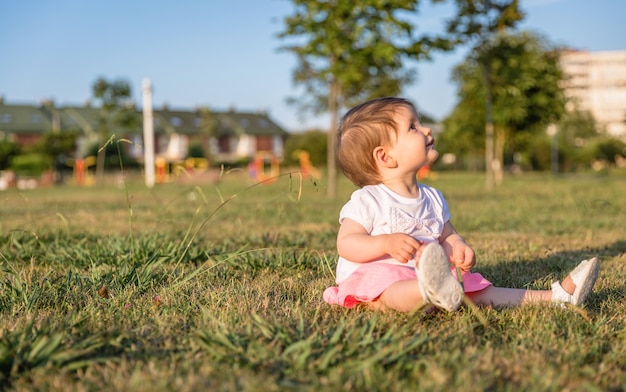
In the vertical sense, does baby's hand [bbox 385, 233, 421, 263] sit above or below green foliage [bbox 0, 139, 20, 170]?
below

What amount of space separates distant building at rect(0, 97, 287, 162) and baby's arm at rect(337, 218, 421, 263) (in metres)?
51.7

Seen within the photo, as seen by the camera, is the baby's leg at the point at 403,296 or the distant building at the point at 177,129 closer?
the baby's leg at the point at 403,296

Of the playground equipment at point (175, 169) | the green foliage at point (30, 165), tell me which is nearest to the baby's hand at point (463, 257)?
the playground equipment at point (175, 169)

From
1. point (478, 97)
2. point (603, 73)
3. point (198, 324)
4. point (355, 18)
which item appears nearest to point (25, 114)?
point (478, 97)

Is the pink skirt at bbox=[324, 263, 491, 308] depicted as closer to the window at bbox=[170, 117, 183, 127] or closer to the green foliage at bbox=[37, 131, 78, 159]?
the green foliage at bbox=[37, 131, 78, 159]

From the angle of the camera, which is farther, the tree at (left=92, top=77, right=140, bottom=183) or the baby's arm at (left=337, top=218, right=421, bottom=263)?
the tree at (left=92, top=77, right=140, bottom=183)

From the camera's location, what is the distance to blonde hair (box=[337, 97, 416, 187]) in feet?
8.78

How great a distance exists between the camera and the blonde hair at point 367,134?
268 centimetres

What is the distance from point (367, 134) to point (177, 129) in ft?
205

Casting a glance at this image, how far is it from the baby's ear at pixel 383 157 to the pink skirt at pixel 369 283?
41cm

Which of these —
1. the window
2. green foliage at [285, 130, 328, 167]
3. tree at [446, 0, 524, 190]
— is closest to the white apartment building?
the window

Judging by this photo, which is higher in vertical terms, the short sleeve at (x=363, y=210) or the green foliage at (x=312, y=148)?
the green foliage at (x=312, y=148)

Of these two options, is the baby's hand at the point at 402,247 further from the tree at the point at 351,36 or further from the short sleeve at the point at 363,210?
the tree at the point at 351,36

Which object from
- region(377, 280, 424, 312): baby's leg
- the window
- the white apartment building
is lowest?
region(377, 280, 424, 312): baby's leg
